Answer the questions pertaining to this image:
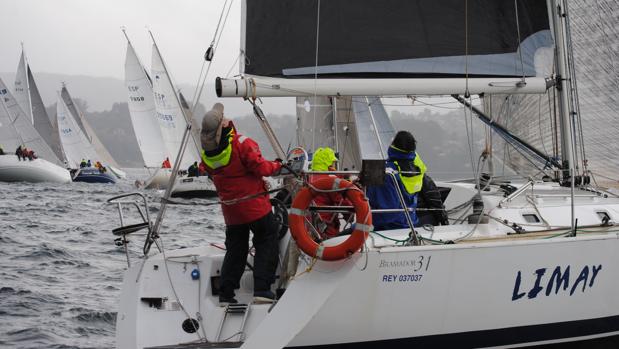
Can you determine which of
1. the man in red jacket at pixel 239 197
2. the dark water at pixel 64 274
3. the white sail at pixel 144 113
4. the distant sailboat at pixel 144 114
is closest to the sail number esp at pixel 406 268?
the man in red jacket at pixel 239 197

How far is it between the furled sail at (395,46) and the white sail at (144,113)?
3424 centimetres

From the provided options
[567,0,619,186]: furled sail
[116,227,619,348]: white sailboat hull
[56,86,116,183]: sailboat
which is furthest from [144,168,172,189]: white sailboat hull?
[116,227,619,348]: white sailboat hull

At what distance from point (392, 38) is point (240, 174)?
1896 mm

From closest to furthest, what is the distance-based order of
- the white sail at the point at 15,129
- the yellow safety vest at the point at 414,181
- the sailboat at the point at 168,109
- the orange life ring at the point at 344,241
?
1. the orange life ring at the point at 344,241
2. the yellow safety vest at the point at 414,181
3. the sailboat at the point at 168,109
4. the white sail at the point at 15,129

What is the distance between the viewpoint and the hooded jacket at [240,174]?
5141 mm

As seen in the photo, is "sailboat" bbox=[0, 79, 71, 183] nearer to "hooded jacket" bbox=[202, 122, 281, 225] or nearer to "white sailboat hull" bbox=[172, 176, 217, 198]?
"white sailboat hull" bbox=[172, 176, 217, 198]

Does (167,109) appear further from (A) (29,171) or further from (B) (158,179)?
(A) (29,171)

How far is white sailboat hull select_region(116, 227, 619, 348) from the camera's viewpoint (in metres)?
4.80

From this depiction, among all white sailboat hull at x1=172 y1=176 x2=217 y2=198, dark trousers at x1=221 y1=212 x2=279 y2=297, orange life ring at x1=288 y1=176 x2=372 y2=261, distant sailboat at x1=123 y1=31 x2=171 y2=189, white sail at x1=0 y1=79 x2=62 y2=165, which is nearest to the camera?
orange life ring at x1=288 y1=176 x2=372 y2=261

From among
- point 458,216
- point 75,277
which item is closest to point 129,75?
point 75,277

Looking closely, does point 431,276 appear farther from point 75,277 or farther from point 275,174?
point 75,277

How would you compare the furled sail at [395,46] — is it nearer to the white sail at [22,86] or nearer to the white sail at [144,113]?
the white sail at [144,113]

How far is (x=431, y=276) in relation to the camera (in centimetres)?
493

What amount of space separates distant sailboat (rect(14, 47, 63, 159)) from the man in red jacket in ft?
156
